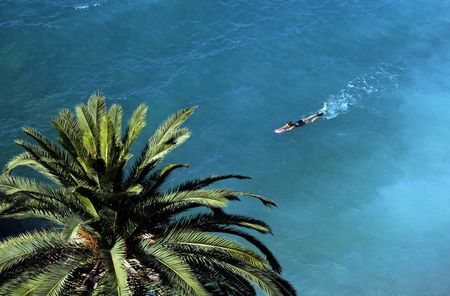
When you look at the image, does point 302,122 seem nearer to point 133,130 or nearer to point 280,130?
point 280,130

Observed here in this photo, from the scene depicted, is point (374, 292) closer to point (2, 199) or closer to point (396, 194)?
point (396, 194)

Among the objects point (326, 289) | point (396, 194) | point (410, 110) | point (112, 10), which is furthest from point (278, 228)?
point (112, 10)

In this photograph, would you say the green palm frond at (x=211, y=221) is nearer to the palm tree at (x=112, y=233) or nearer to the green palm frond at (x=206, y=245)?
the palm tree at (x=112, y=233)

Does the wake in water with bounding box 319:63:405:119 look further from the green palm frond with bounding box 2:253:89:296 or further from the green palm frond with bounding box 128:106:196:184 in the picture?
the green palm frond with bounding box 2:253:89:296

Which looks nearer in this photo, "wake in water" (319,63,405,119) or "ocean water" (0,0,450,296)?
"ocean water" (0,0,450,296)

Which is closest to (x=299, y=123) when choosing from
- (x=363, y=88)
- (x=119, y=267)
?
(x=363, y=88)

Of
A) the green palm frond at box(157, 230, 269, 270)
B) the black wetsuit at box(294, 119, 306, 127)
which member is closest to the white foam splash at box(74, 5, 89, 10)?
the black wetsuit at box(294, 119, 306, 127)
